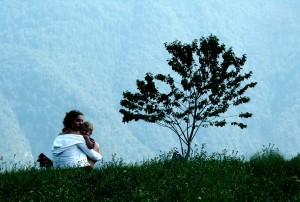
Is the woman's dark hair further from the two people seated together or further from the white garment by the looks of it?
the white garment

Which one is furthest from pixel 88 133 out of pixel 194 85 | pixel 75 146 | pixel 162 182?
pixel 194 85

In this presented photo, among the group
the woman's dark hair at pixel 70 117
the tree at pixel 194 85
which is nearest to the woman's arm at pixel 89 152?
the woman's dark hair at pixel 70 117

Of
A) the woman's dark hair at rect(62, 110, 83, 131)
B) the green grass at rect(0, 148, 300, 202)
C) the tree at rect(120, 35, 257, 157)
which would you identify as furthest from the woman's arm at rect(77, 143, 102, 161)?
the tree at rect(120, 35, 257, 157)

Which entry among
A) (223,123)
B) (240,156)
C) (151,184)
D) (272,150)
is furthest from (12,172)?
(223,123)

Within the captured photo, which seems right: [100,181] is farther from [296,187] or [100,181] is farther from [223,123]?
[223,123]

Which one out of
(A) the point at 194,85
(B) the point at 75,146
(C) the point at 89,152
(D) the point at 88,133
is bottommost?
(C) the point at 89,152

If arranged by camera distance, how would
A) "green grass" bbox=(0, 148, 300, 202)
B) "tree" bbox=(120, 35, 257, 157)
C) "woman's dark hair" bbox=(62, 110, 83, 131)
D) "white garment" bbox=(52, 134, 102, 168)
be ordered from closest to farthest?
"green grass" bbox=(0, 148, 300, 202), "white garment" bbox=(52, 134, 102, 168), "woman's dark hair" bbox=(62, 110, 83, 131), "tree" bbox=(120, 35, 257, 157)

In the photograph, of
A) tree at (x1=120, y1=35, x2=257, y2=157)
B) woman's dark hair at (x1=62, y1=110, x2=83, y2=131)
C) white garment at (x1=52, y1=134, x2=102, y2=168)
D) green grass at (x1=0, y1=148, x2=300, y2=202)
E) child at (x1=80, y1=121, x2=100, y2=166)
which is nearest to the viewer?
green grass at (x1=0, y1=148, x2=300, y2=202)

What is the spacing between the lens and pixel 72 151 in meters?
9.49

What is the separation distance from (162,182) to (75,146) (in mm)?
2160

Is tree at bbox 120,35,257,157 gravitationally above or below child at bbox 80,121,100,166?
above

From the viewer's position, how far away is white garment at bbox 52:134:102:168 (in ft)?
30.9

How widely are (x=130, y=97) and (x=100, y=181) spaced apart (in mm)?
15954

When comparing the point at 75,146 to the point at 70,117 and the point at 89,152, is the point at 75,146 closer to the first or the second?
the point at 89,152
